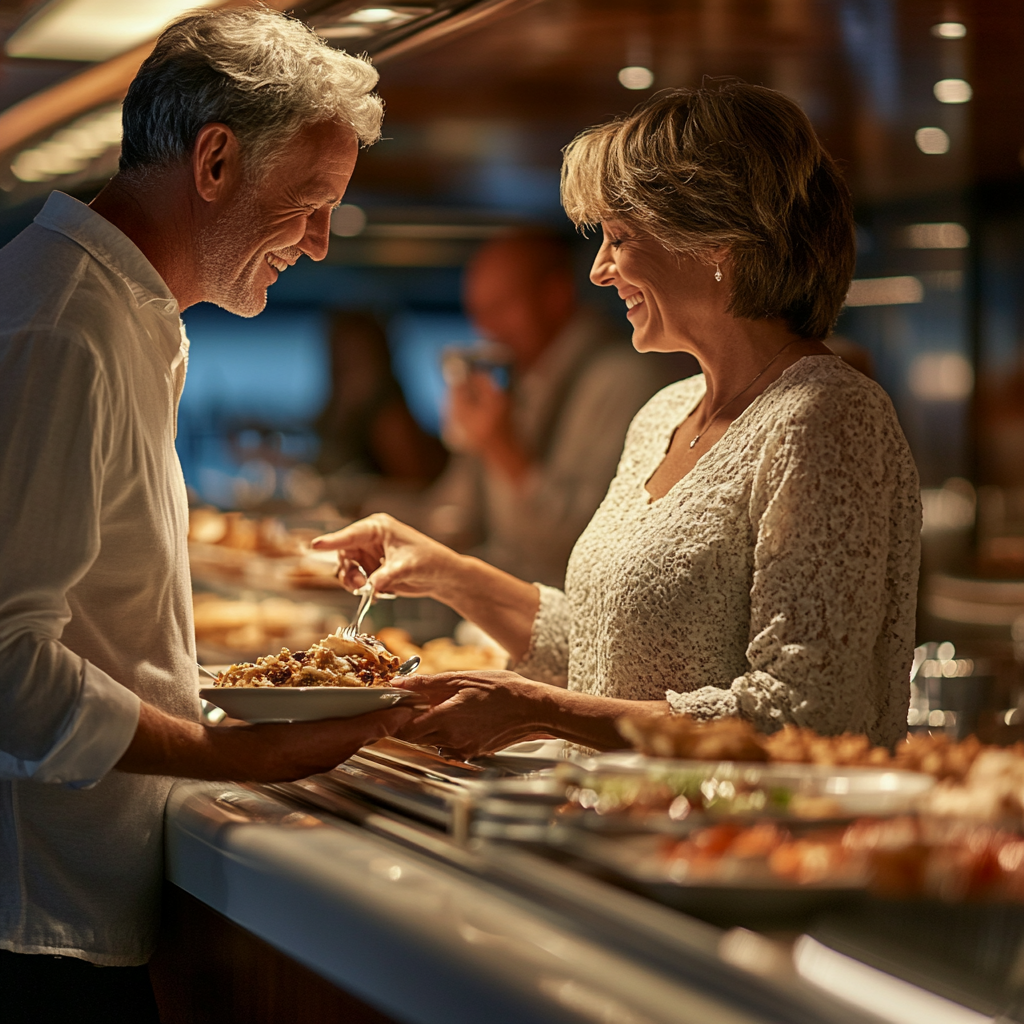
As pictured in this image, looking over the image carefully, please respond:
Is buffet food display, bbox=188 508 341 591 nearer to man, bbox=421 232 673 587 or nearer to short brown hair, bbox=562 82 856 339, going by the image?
man, bbox=421 232 673 587

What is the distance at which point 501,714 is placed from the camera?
1403 mm

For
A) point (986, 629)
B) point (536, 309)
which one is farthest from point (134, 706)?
point (986, 629)

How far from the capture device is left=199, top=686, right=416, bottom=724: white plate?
1337mm

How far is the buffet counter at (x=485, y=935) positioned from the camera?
824mm

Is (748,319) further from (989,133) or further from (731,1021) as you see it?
(989,133)

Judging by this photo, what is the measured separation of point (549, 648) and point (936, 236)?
594 cm

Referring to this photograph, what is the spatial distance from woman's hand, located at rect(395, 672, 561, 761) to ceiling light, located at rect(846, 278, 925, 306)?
632 centimetres

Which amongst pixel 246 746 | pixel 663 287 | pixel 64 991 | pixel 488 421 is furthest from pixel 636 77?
pixel 64 991

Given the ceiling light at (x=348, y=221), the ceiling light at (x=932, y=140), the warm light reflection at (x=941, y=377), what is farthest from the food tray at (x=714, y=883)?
the ceiling light at (x=348, y=221)

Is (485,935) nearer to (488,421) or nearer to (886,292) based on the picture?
(488,421)

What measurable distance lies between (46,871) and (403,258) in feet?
26.0

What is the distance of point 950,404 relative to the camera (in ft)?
23.6

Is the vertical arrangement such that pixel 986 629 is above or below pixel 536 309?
below

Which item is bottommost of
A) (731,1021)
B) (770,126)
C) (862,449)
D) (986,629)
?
(986,629)
